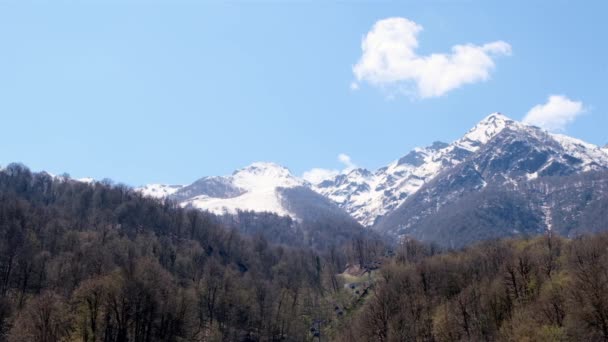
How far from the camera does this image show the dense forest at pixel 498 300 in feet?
243

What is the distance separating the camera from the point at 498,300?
103 metres

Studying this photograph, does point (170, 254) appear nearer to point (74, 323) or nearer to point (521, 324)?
point (74, 323)

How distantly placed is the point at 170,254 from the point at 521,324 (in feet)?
419

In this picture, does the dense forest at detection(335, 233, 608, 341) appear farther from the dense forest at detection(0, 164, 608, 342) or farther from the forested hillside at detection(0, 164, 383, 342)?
the forested hillside at detection(0, 164, 383, 342)

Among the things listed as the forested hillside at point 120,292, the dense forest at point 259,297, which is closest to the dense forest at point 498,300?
the dense forest at point 259,297

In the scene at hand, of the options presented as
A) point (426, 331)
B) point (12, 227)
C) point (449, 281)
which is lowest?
point (426, 331)

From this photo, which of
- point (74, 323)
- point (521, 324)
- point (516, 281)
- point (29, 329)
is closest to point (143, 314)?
point (74, 323)

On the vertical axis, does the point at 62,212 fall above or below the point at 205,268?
above

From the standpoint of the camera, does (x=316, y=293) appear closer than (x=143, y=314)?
No

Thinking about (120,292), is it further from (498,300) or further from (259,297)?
(498,300)

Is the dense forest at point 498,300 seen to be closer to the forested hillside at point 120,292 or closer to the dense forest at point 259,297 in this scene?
the dense forest at point 259,297

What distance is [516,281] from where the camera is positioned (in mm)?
103562

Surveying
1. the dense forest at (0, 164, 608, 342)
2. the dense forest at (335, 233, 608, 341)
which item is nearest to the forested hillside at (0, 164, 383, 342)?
the dense forest at (0, 164, 608, 342)

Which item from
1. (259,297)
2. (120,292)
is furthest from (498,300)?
(120,292)
